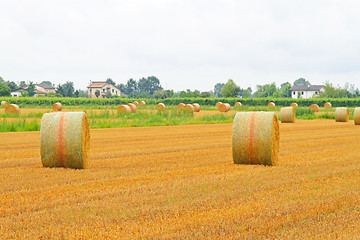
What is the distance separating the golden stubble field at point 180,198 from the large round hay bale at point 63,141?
1.09 ft

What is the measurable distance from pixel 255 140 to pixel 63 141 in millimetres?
4808

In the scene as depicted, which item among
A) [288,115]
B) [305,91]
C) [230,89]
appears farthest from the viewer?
[305,91]

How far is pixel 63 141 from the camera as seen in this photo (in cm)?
1109

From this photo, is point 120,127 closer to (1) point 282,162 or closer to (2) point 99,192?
(1) point 282,162

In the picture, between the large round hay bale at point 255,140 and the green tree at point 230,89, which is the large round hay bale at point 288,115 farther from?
the green tree at point 230,89

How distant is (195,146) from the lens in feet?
55.5

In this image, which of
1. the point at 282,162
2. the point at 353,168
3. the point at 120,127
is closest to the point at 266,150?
the point at 282,162

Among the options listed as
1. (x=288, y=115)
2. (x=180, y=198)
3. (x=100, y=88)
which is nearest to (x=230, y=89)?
(x=100, y=88)

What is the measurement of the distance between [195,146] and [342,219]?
1000 cm

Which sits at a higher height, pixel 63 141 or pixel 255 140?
pixel 63 141

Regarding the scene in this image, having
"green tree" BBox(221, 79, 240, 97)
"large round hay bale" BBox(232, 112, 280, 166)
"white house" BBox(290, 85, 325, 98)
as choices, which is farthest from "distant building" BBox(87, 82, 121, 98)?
"large round hay bale" BBox(232, 112, 280, 166)

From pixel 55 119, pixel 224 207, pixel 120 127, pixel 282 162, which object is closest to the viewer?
pixel 224 207

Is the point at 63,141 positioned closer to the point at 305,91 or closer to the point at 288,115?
the point at 288,115

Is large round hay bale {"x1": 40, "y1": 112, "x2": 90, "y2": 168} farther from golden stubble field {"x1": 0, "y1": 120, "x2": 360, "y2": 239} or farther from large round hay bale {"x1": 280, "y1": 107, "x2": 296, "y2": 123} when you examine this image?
large round hay bale {"x1": 280, "y1": 107, "x2": 296, "y2": 123}
